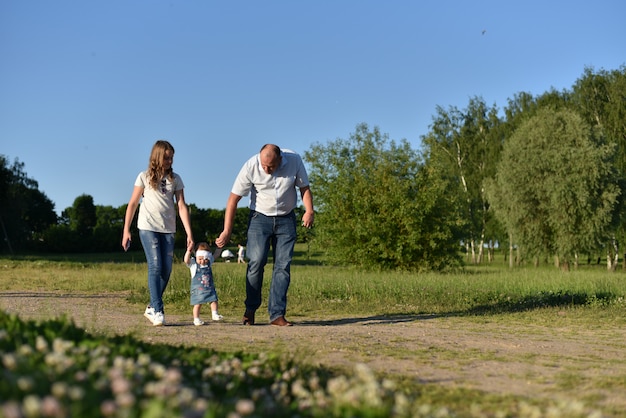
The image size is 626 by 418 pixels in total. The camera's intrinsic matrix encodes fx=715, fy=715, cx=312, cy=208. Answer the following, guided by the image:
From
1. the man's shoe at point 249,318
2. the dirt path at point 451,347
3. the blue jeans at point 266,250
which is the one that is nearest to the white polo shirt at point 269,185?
the blue jeans at point 266,250

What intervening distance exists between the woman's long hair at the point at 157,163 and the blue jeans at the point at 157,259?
2.15ft

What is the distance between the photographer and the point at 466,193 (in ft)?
191

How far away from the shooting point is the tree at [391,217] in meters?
30.4

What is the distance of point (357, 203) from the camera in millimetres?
31094

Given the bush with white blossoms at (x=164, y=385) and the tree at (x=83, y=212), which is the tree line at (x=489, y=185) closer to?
the bush with white blossoms at (x=164, y=385)

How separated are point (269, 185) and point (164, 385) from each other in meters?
6.86

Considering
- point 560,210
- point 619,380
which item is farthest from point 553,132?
point 619,380

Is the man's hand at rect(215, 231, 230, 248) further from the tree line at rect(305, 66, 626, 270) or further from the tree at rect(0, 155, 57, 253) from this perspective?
the tree at rect(0, 155, 57, 253)

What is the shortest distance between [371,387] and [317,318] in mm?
7830

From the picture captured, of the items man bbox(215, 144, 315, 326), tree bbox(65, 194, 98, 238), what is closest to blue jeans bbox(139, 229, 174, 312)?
man bbox(215, 144, 315, 326)

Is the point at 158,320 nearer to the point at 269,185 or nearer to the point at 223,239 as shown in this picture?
the point at 223,239

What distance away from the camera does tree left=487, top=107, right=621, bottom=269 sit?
1676 inches

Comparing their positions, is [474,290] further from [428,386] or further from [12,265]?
[12,265]

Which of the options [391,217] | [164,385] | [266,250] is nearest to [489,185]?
[391,217]
